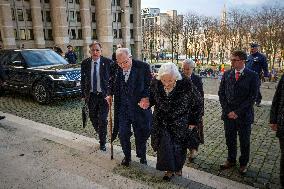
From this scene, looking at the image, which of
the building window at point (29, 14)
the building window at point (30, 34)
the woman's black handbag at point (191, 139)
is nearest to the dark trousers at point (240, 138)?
the woman's black handbag at point (191, 139)

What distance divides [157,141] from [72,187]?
1418 mm

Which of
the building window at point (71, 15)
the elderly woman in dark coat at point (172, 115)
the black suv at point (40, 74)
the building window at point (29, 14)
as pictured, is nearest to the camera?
the elderly woman in dark coat at point (172, 115)

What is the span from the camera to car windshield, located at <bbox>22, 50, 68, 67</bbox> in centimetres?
1059

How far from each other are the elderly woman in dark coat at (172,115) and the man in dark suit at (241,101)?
1.05 m

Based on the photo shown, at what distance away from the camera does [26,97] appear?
37.8 ft

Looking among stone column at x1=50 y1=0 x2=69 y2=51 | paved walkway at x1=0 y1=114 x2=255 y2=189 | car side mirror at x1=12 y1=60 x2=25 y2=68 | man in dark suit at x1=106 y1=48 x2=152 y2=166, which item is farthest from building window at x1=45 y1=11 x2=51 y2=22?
man in dark suit at x1=106 y1=48 x2=152 y2=166

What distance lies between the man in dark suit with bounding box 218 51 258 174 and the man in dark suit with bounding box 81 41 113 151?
93.3 inches

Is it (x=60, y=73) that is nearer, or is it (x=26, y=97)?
(x=60, y=73)

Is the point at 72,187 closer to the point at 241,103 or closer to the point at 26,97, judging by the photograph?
the point at 241,103

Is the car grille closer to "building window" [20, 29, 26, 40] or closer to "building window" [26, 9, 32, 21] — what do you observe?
"building window" [20, 29, 26, 40]

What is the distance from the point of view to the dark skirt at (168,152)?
392cm

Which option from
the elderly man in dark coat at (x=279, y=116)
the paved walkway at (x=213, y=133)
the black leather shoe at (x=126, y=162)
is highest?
the elderly man in dark coat at (x=279, y=116)

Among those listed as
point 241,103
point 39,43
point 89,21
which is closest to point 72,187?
point 241,103

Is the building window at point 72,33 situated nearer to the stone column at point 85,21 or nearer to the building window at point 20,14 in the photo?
the stone column at point 85,21
